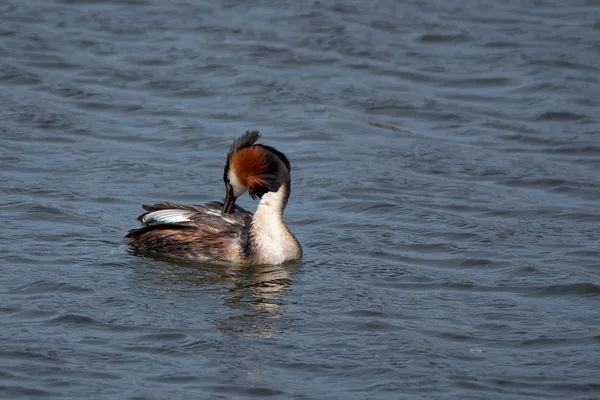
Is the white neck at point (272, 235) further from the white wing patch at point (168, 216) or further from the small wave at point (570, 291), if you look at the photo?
the small wave at point (570, 291)

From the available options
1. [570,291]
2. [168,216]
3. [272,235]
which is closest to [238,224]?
[272,235]

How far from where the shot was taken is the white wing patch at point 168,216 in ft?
31.6

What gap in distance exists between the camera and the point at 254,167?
9.46 m

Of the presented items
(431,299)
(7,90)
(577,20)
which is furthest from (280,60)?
(431,299)

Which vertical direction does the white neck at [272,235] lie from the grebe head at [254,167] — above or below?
below

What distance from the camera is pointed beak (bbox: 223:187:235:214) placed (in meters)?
9.58

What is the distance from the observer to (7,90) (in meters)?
13.9

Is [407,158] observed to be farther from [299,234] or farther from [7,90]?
[7,90]

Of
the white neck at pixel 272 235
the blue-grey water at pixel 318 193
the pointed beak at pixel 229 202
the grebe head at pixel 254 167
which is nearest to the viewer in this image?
the blue-grey water at pixel 318 193

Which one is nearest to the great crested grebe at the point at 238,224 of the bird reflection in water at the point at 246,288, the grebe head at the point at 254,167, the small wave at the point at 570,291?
the grebe head at the point at 254,167

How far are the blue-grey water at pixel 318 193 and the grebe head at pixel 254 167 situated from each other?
0.68 metres

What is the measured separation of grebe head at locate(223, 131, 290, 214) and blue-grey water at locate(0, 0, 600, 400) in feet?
2.22

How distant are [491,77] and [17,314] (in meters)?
8.78

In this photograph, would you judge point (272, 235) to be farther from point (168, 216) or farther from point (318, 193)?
point (318, 193)
